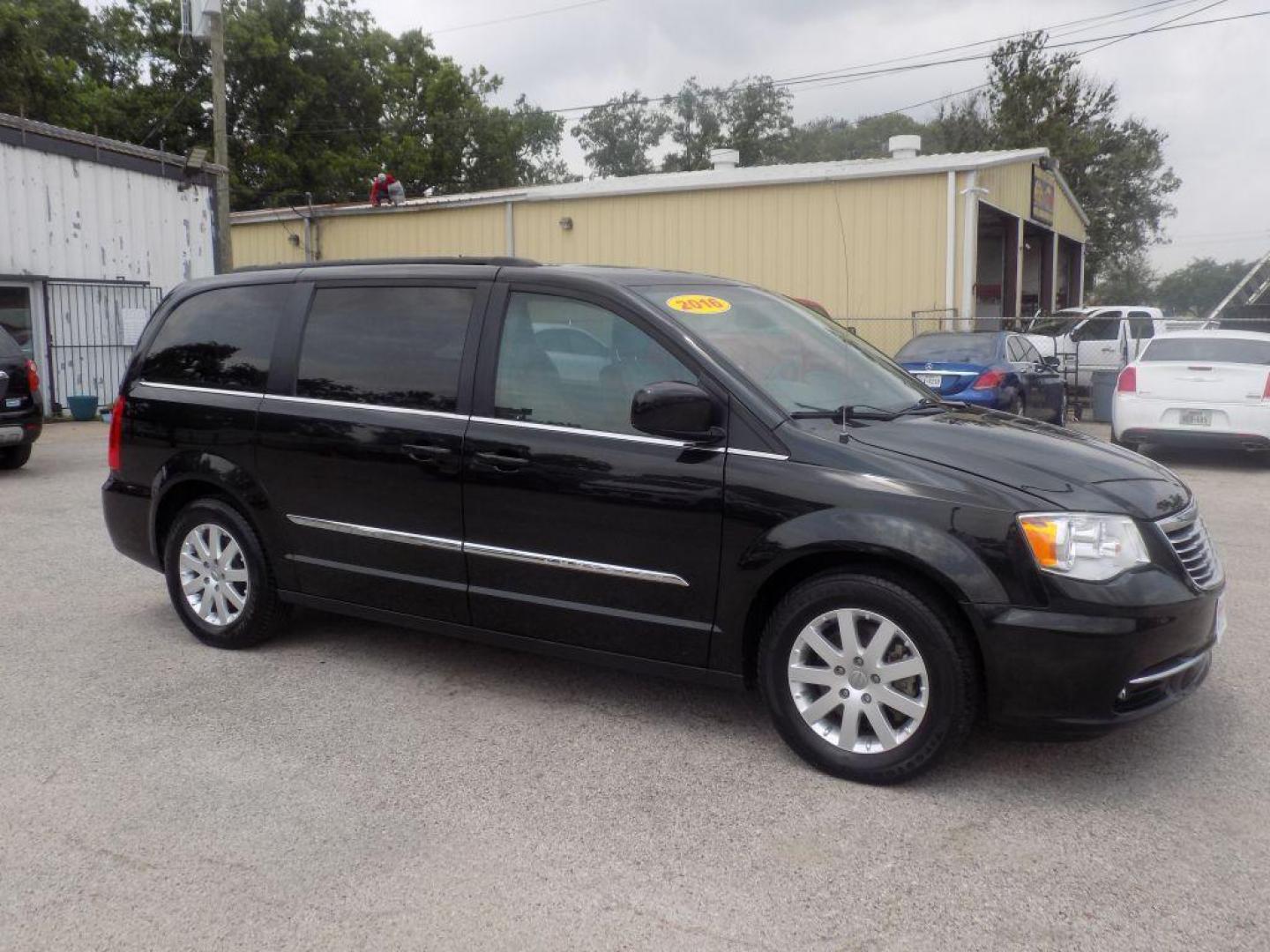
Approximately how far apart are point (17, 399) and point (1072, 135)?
41.5m

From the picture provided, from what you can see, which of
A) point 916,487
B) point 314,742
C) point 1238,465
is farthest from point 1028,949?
point 1238,465

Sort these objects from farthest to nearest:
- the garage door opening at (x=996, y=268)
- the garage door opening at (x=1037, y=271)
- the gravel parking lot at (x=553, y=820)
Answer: the garage door opening at (x=1037, y=271) → the garage door opening at (x=996, y=268) → the gravel parking lot at (x=553, y=820)

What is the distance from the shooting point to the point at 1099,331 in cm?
2133

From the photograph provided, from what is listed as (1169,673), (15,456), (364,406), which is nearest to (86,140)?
(15,456)

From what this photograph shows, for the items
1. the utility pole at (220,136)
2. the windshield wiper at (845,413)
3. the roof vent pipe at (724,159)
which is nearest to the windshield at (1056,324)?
the roof vent pipe at (724,159)

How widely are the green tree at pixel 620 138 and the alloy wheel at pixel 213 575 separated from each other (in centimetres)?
5984

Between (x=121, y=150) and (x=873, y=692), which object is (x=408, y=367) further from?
(x=121, y=150)

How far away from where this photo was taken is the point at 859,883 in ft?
10.3

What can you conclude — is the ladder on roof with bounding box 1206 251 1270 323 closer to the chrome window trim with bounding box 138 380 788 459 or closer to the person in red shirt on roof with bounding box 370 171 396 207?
the person in red shirt on roof with bounding box 370 171 396 207

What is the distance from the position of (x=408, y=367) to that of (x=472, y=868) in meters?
2.24

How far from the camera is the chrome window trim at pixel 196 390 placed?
5.23 metres

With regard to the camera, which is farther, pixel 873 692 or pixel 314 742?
pixel 314 742

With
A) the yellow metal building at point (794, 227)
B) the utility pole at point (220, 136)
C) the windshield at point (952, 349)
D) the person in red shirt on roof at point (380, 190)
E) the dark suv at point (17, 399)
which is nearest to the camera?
the dark suv at point (17, 399)

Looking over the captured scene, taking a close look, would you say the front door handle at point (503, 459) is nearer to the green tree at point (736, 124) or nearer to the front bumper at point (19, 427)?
the front bumper at point (19, 427)
